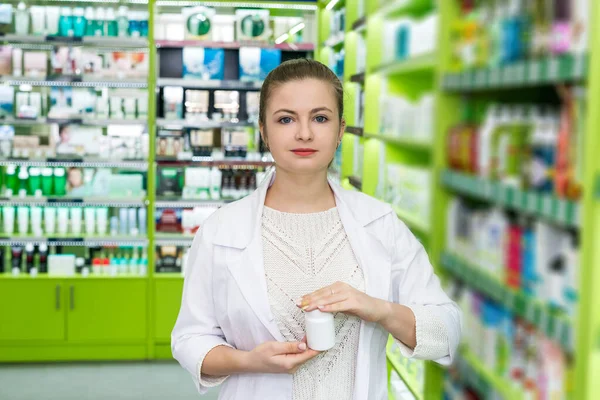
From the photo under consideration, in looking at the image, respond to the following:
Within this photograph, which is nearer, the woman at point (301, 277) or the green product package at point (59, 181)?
the woman at point (301, 277)

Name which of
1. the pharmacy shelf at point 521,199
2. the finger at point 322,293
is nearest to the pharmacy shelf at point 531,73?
the pharmacy shelf at point 521,199

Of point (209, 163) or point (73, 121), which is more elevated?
point (73, 121)

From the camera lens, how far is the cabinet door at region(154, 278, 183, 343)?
618 centimetres

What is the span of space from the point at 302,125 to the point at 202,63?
4593mm

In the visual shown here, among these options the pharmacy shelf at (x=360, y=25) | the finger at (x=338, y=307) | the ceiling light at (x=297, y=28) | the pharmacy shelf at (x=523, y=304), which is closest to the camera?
the finger at (x=338, y=307)

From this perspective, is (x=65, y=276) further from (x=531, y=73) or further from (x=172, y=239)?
(x=531, y=73)

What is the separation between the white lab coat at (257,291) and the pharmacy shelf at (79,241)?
4.33m

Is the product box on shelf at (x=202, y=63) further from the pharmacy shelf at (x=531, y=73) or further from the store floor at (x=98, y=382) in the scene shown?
the pharmacy shelf at (x=531, y=73)

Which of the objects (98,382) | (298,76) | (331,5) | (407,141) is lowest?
(98,382)

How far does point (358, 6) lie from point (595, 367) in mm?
4008

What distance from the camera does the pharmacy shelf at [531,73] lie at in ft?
6.88

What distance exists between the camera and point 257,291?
1.90 metres

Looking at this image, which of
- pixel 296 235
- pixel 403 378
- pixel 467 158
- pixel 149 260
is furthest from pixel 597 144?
pixel 149 260

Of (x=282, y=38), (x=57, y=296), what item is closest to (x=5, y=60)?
(x=57, y=296)
